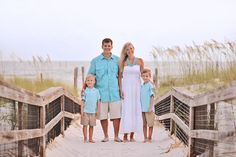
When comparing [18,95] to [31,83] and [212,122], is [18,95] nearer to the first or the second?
[212,122]

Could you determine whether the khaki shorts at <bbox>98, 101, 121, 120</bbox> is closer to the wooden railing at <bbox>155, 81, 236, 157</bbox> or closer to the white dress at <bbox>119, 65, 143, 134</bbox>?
the white dress at <bbox>119, 65, 143, 134</bbox>

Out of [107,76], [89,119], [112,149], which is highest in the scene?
[107,76]

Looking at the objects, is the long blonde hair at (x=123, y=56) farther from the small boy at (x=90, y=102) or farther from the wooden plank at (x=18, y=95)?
the wooden plank at (x=18, y=95)

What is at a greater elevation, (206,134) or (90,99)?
(90,99)

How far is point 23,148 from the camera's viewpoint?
5109 millimetres

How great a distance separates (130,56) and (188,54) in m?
3.82

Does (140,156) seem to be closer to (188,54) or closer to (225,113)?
(225,113)

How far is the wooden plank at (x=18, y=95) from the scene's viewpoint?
13.5 ft

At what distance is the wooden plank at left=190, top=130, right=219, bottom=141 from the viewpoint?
437 cm

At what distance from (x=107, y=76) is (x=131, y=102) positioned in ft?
1.97

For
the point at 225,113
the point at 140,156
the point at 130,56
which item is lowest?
the point at 140,156

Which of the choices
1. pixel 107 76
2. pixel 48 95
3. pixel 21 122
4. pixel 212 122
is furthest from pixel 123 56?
pixel 21 122

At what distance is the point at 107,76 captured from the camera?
7.75 meters

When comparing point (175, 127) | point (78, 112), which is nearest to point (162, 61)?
point (78, 112)
